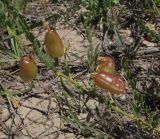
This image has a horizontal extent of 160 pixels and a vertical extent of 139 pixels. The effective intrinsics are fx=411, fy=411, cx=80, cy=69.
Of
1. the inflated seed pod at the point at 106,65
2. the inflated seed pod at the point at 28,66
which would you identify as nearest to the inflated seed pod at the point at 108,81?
the inflated seed pod at the point at 106,65

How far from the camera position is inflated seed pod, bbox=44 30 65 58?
1.18 m

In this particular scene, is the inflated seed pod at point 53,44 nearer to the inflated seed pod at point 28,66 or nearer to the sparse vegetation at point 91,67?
the inflated seed pod at point 28,66

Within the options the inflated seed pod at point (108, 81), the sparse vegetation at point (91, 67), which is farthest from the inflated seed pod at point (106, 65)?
the sparse vegetation at point (91, 67)

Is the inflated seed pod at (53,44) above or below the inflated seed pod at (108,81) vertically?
above

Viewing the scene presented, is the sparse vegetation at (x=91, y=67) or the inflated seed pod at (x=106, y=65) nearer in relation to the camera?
the inflated seed pod at (x=106, y=65)

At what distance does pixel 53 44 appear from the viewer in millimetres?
1184

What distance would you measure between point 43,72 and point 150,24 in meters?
0.70

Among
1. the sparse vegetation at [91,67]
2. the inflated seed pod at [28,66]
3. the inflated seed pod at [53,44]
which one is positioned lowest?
the sparse vegetation at [91,67]

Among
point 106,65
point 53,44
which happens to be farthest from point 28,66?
point 106,65

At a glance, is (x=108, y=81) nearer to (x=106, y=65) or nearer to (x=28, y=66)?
(x=106, y=65)

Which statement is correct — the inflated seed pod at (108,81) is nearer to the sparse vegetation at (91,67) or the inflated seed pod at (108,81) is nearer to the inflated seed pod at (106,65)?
the inflated seed pod at (106,65)

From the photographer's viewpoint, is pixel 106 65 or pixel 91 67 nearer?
pixel 106 65

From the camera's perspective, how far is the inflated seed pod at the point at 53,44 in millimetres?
1184

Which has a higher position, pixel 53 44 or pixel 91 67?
pixel 53 44
